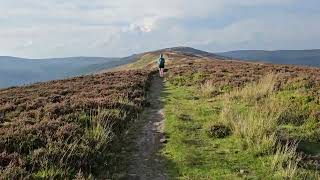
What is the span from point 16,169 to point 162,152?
15.0 feet

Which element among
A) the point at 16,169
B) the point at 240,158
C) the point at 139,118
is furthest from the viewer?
the point at 139,118

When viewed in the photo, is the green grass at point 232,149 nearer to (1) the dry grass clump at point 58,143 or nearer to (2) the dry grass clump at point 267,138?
(2) the dry grass clump at point 267,138

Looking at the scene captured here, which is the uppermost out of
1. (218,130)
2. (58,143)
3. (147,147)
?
(58,143)

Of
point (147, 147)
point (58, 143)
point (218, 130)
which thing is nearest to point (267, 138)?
point (218, 130)

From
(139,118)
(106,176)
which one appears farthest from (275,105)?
(106,176)

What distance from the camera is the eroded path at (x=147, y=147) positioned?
39.5ft

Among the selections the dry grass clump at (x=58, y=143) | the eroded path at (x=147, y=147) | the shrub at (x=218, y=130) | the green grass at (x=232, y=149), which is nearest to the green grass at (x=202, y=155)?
the green grass at (x=232, y=149)

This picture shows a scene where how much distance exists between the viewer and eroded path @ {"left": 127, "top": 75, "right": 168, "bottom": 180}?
12047mm

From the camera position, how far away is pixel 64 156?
1170 cm

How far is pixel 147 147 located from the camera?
1455 cm

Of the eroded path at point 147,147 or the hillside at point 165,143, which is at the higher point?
the hillside at point 165,143

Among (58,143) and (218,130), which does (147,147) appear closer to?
(218,130)

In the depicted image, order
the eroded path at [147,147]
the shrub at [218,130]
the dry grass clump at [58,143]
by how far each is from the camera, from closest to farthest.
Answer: the dry grass clump at [58,143], the eroded path at [147,147], the shrub at [218,130]

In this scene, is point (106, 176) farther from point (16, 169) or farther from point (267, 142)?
point (267, 142)
